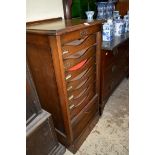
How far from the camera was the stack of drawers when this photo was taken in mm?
1850

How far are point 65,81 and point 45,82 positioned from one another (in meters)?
0.18

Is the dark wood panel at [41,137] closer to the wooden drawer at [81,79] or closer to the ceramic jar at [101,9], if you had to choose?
the wooden drawer at [81,79]

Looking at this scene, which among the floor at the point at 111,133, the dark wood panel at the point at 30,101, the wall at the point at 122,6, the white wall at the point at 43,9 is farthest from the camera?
the wall at the point at 122,6

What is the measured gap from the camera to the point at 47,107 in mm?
1507

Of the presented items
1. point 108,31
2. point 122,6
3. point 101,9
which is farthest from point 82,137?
point 122,6

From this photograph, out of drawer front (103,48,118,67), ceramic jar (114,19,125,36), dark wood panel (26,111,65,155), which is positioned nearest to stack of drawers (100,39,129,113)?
drawer front (103,48,118,67)

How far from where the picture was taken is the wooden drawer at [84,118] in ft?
5.03

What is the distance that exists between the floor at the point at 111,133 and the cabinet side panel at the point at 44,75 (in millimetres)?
343

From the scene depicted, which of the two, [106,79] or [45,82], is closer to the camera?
[45,82]

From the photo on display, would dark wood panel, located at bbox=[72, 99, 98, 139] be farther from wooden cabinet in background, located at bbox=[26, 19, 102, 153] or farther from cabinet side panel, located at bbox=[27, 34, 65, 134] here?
cabinet side panel, located at bbox=[27, 34, 65, 134]

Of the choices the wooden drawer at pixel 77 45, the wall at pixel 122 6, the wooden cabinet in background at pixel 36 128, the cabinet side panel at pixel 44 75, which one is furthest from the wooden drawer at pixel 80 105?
the wall at pixel 122 6

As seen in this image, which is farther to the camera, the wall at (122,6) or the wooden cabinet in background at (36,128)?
the wall at (122,6)

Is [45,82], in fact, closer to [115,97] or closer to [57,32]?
[57,32]
